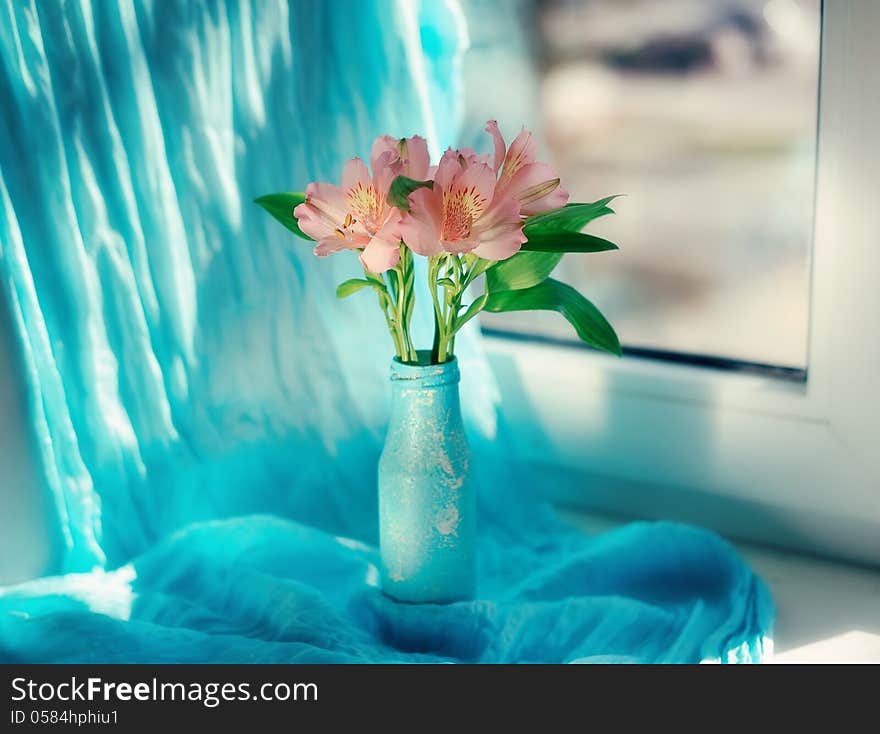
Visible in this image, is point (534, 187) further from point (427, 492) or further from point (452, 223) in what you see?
point (427, 492)

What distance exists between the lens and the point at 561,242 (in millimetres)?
823

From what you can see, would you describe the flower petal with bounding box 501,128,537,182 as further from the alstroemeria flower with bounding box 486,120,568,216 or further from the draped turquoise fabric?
the draped turquoise fabric

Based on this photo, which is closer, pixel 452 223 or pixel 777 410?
pixel 452 223

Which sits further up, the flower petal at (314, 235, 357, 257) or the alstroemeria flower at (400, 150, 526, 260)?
the alstroemeria flower at (400, 150, 526, 260)

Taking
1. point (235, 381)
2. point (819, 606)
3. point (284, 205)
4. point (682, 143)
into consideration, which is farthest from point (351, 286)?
point (819, 606)

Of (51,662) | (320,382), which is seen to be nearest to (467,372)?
(320,382)

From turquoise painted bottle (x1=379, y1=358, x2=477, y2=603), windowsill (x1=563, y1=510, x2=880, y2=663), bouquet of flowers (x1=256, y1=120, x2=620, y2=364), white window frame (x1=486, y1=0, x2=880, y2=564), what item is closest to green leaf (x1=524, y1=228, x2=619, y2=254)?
bouquet of flowers (x1=256, y1=120, x2=620, y2=364)

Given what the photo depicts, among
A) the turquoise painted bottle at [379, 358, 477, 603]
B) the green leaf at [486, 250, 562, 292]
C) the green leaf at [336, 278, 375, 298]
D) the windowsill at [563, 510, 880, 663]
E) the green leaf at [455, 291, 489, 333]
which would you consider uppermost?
the green leaf at [486, 250, 562, 292]

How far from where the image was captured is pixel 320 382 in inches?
41.1

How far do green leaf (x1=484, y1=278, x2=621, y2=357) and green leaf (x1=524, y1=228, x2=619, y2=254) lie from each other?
5cm

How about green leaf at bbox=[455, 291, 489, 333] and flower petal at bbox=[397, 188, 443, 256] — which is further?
green leaf at bbox=[455, 291, 489, 333]

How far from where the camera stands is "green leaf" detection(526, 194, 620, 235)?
829 millimetres

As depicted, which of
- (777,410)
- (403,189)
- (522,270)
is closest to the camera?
(403,189)

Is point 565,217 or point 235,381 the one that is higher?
point 565,217
